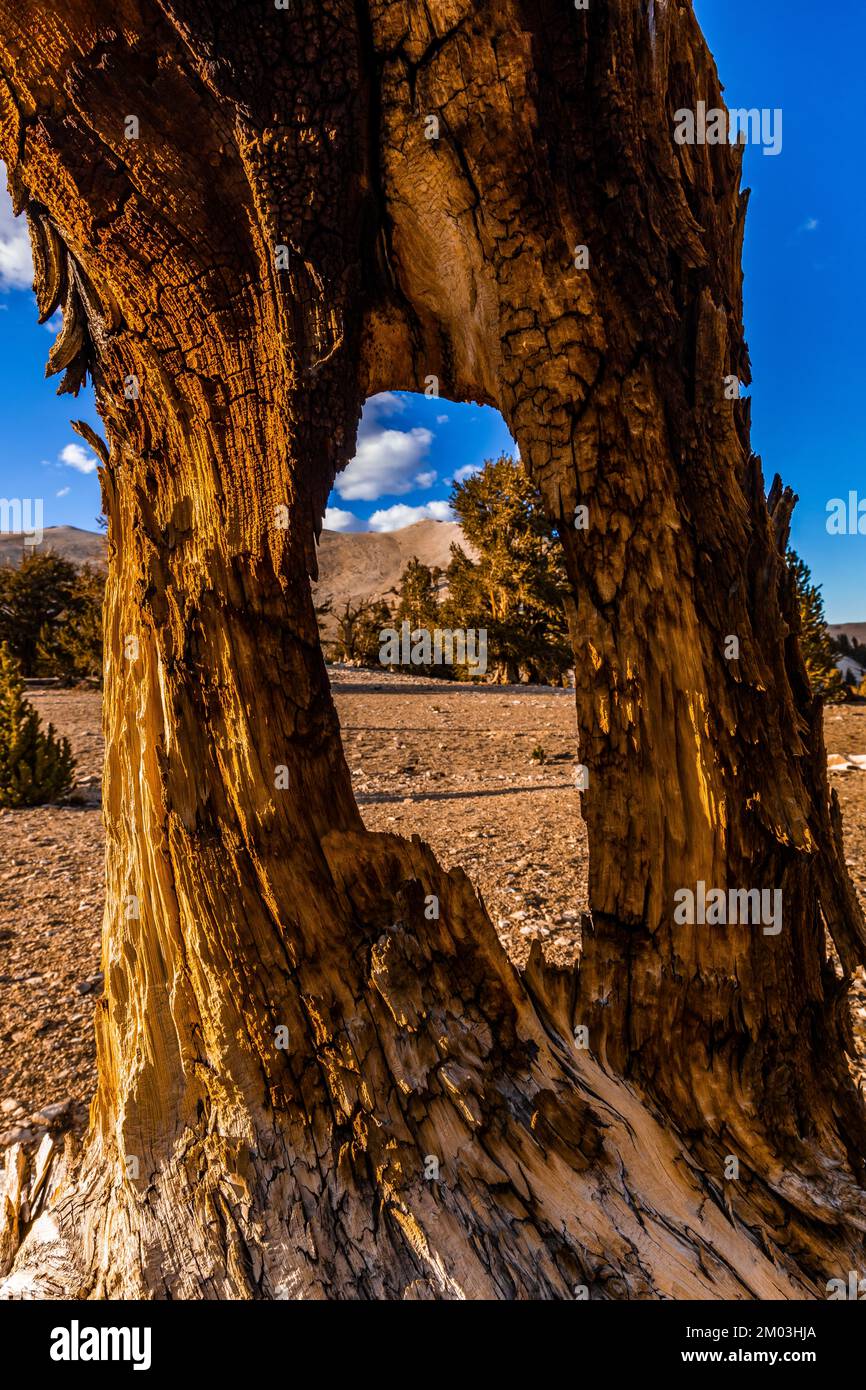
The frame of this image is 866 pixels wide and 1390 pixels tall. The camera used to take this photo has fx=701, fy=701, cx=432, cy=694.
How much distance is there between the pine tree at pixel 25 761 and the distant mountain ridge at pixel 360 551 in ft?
211

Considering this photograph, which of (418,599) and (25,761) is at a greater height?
(418,599)

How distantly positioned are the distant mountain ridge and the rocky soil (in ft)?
205

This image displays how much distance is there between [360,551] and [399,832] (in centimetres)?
9219

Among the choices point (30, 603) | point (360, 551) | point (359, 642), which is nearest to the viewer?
point (30, 603)

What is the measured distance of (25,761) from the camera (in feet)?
25.1

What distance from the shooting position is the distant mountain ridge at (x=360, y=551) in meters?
81.0

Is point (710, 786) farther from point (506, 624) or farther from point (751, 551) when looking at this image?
point (506, 624)

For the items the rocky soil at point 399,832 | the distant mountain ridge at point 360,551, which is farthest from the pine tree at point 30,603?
the distant mountain ridge at point 360,551

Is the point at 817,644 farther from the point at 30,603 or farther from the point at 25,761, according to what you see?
the point at 30,603

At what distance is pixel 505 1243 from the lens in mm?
1580

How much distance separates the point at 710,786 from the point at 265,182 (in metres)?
1.75

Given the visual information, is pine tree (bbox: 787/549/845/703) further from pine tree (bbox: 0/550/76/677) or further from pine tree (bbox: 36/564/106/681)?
pine tree (bbox: 0/550/76/677)

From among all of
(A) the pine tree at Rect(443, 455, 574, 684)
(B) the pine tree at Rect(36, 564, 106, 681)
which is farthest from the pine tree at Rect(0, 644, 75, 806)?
(A) the pine tree at Rect(443, 455, 574, 684)

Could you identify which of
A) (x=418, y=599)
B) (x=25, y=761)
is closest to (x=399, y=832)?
(x=25, y=761)
